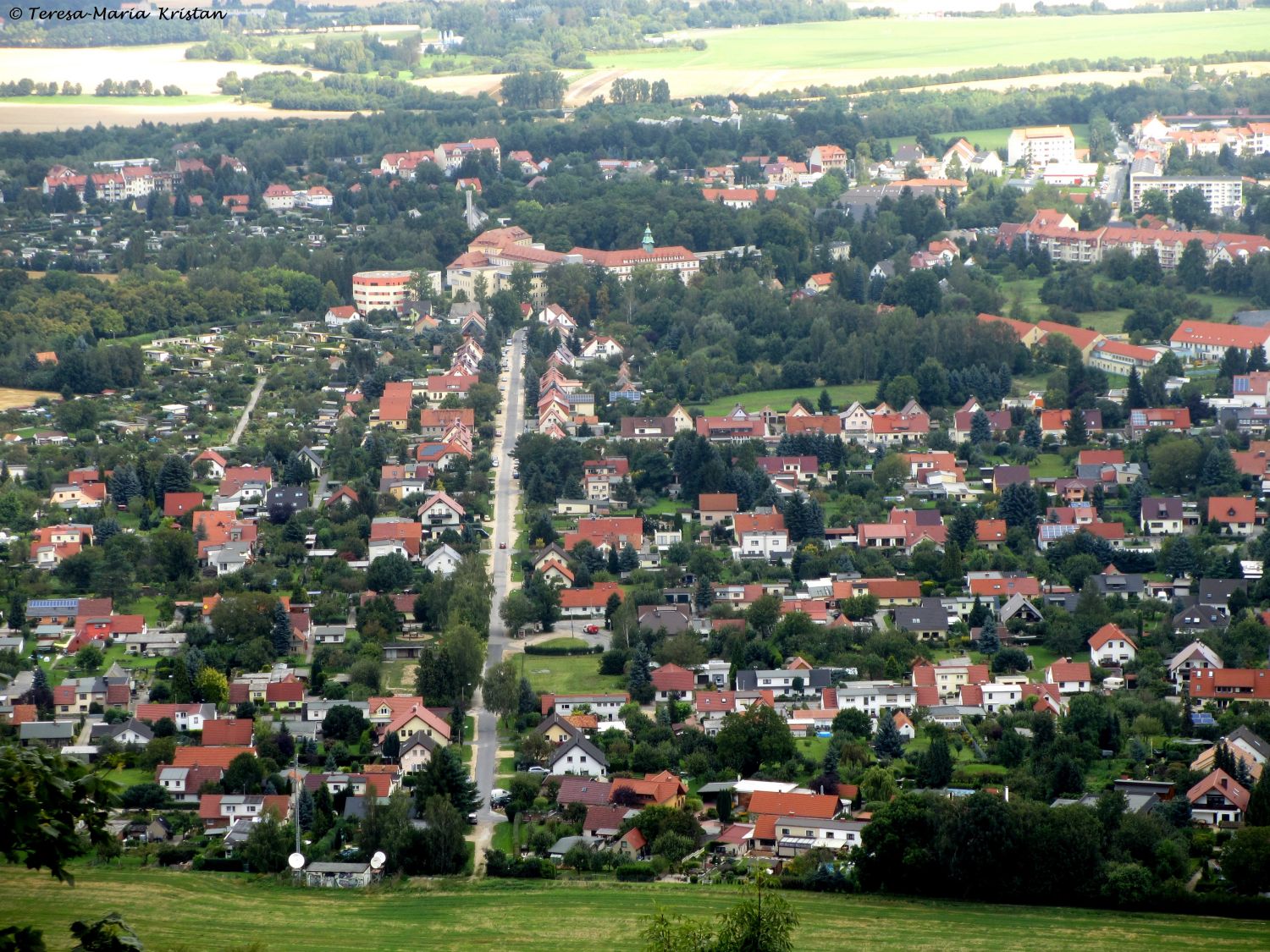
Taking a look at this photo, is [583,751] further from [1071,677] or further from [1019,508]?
→ [1019,508]

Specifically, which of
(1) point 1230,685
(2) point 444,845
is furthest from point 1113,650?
(2) point 444,845

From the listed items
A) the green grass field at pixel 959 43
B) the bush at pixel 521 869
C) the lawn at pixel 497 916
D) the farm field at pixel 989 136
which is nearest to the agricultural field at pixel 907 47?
the green grass field at pixel 959 43

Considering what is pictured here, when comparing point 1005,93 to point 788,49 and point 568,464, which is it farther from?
point 568,464

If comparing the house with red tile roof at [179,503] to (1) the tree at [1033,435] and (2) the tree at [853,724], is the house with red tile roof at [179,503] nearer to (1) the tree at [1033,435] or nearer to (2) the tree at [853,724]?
(2) the tree at [853,724]

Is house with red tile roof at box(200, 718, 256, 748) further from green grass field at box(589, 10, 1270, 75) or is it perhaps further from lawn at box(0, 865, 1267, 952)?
green grass field at box(589, 10, 1270, 75)

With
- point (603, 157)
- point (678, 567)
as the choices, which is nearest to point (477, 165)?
point (603, 157)

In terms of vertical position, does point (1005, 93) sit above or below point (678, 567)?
above

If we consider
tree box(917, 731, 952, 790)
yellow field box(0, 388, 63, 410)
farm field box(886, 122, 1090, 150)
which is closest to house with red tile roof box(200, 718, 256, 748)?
tree box(917, 731, 952, 790)
